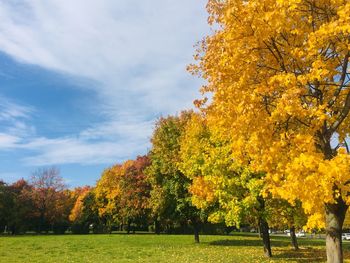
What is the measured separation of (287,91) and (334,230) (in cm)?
444

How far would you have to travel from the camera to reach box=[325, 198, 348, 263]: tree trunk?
9.88 meters

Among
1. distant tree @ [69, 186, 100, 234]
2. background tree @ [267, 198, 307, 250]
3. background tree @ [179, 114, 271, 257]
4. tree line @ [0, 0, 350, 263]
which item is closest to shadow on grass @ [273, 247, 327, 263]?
background tree @ [179, 114, 271, 257]

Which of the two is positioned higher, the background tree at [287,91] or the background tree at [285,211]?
the background tree at [287,91]

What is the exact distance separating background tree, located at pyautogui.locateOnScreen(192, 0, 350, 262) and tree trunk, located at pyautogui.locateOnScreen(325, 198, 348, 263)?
27 millimetres

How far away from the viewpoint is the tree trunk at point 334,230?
9.88 meters

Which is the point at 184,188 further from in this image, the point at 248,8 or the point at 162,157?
the point at 248,8

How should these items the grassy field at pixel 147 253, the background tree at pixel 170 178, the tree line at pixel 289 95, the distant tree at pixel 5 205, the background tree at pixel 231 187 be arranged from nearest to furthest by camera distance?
the tree line at pixel 289 95
the background tree at pixel 231 187
the grassy field at pixel 147 253
the background tree at pixel 170 178
the distant tree at pixel 5 205

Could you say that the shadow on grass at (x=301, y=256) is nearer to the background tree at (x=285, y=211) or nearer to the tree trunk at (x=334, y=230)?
the background tree at (x=285, y=211)

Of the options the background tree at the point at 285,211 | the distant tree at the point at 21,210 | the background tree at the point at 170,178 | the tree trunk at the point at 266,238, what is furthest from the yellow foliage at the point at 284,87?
the distant tree at the point at 21,210

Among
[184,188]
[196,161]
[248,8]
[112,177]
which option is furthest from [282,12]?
[112,177]

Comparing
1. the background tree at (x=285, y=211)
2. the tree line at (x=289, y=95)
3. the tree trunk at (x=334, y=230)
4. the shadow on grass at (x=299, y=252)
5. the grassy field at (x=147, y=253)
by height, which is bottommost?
the shadow on grass at (x=299, y=252)

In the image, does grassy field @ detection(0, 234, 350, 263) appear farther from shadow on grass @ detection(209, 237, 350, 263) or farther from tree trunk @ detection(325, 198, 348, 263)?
tree trunk @ detection(325, 198, 348, 263)

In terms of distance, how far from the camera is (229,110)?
31.1 feet

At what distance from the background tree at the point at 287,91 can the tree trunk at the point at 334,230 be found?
27mm
